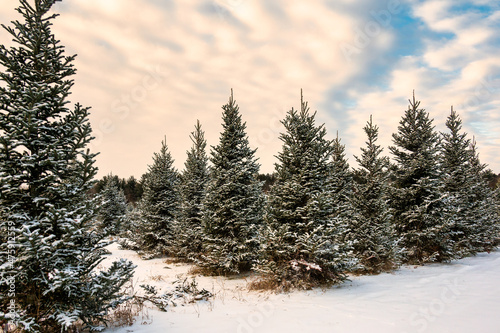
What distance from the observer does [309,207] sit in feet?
30.0

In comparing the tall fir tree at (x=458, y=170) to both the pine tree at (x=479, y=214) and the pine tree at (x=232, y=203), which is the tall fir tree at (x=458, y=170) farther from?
the pine tree at (x=232, y=203)

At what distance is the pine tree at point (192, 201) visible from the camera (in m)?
14.1

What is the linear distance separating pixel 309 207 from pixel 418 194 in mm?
9009

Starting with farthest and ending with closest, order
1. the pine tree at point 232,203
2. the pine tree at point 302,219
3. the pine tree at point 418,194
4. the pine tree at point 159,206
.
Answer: the pine tree at point 159,206 → the pine tree at point 418,194 → the pine tree at point 232,203 → the pine tree at point 302,219

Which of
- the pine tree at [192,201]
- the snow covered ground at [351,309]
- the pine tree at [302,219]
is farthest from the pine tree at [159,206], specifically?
the pine tree at [302,219]

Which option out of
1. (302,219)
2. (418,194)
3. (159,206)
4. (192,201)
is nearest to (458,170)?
(418,194)

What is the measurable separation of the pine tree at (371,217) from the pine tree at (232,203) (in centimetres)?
463

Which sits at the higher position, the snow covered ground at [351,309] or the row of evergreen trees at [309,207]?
the row of evergreen trees at [309,207]

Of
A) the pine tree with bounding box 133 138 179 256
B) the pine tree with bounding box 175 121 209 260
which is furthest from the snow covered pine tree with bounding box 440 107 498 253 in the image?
the pine tree with bounding box 133 138 179 256

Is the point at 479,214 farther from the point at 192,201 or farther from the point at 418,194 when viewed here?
the point at 192,201

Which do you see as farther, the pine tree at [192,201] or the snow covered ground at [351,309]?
the pine tree at [192,201]

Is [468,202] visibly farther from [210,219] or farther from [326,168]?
[210,219]

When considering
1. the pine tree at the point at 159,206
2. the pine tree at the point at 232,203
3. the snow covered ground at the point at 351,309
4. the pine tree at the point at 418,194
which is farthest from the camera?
the pine tree at the point at 159,206

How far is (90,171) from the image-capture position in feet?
17.5
